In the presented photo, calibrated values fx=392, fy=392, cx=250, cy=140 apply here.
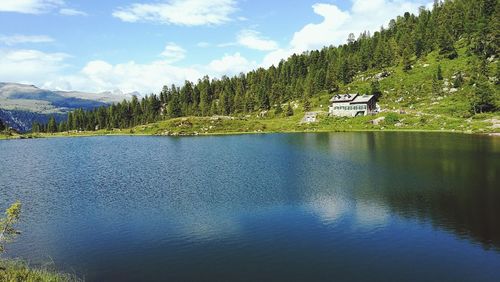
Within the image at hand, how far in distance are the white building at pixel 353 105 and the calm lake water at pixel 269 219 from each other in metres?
98.1

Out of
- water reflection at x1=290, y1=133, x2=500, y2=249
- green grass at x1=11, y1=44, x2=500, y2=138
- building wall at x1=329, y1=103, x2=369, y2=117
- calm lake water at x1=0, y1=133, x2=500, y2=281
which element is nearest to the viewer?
calm lake water at x1=0, y1=133, x2=500, y2=281

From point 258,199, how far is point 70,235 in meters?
24.6

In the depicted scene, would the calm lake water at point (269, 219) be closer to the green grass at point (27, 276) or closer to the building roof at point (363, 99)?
the green grass at point (27, 276)

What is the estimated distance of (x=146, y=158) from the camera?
10681 cm

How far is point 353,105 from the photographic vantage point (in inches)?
7377

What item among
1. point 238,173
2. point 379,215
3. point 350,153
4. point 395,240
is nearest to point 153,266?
point 395,240

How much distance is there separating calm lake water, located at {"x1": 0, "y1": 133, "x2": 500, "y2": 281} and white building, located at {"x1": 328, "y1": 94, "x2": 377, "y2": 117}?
98.1 metres

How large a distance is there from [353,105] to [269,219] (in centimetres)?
15138

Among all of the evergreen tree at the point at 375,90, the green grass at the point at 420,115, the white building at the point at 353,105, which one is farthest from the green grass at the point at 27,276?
the evergreen tree at the point at 375,90

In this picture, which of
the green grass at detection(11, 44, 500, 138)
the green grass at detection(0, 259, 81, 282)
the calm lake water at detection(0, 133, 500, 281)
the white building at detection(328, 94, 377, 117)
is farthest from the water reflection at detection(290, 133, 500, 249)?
the white building at detection(328, 94, 377, 117)

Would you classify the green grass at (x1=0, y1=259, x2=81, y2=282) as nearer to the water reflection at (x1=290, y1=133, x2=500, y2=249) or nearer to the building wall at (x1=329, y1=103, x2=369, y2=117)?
the water reflection at (x1=290, y1=133, x2=500, y2=249)

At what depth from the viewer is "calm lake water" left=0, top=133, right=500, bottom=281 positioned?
32.9 m

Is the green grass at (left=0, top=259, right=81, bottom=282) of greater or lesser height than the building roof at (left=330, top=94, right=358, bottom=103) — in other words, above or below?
below

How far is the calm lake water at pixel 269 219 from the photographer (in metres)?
32.9
